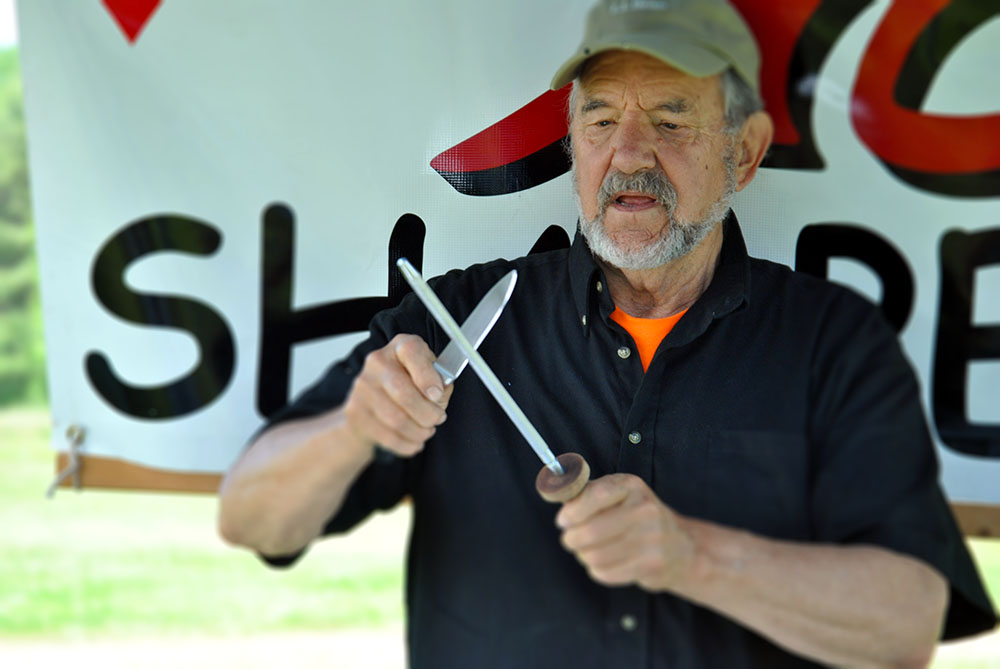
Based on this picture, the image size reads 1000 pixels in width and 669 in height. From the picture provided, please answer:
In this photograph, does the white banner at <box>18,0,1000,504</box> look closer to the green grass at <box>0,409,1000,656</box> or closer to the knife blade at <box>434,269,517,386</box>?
the knife blade at <box>434,269,517,386</box>

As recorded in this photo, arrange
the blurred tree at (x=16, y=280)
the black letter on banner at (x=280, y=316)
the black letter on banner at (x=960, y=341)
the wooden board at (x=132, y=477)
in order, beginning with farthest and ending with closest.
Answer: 1. the blurred tree at (x=16, y=280)
2. the wooden board at (x=132, y=477)
3. the black letter on banner at (x=280, y=316)
4. the black letter on banner at (x=960, y=341)

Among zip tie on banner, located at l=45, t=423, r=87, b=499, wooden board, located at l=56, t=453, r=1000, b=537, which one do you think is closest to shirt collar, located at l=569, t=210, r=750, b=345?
wooden board, located at l=56, t=453, r=1000, b=537

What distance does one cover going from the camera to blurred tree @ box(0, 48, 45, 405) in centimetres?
521

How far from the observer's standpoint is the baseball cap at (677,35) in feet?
3.20

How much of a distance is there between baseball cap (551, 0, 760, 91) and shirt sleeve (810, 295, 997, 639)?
329 millimetres

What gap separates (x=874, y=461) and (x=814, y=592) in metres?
0.16

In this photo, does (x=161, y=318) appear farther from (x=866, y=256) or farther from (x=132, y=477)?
(x=866, y=256)

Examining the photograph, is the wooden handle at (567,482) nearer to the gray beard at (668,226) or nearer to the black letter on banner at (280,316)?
the gray beard at (668,226)

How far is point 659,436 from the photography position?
1050 mm

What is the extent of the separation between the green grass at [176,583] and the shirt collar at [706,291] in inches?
38.1

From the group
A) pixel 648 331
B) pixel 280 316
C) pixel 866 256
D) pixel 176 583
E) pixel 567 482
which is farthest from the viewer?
pixel 176 583

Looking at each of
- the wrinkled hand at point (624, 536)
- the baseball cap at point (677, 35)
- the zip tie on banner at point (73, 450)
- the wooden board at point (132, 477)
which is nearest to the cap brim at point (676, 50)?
the baseball cap at point (677, 35)

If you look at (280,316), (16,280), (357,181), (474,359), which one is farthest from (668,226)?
(16,280)

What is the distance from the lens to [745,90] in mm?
1043
